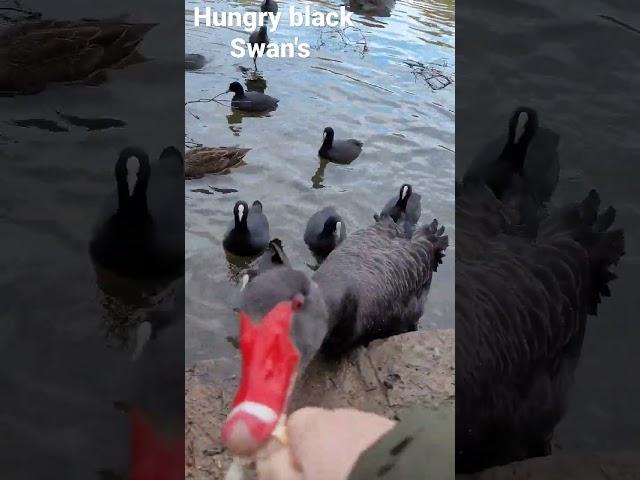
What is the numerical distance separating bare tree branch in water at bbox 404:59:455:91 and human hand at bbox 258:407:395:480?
1.88ft

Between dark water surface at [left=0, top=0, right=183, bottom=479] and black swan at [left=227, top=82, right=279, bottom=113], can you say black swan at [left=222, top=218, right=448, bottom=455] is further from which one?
black swan at [left=227, top=82, right=279, bottom=113]

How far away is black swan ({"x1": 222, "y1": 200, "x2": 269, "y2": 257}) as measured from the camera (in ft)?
4.20

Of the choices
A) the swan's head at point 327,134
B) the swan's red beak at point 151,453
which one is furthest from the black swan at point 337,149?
the swan's red beak at point 151,453

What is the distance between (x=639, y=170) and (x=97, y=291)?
29.3 inches

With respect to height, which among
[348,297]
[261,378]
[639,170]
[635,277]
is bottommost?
[348,297]

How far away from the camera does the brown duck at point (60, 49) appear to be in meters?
0.76

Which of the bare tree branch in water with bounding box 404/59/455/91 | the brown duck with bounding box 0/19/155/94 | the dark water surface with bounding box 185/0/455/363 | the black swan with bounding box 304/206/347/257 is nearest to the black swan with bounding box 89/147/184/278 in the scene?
the brown duck with bounding box 0/19/155/94

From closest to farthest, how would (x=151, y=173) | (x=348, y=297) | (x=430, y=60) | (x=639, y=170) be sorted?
(x=151, y=173) → (x=639, y=170) → (x=430, y=60) → (x=348, y=297)

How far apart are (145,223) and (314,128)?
0.48 metres

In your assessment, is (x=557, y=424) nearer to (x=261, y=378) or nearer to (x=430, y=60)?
(x=261, y=378)

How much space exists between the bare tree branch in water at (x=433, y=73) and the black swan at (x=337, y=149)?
0.53 ft

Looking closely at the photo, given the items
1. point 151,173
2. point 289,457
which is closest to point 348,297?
point 289,457

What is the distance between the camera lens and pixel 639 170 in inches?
34.4

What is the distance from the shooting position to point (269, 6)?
865 millimetres
